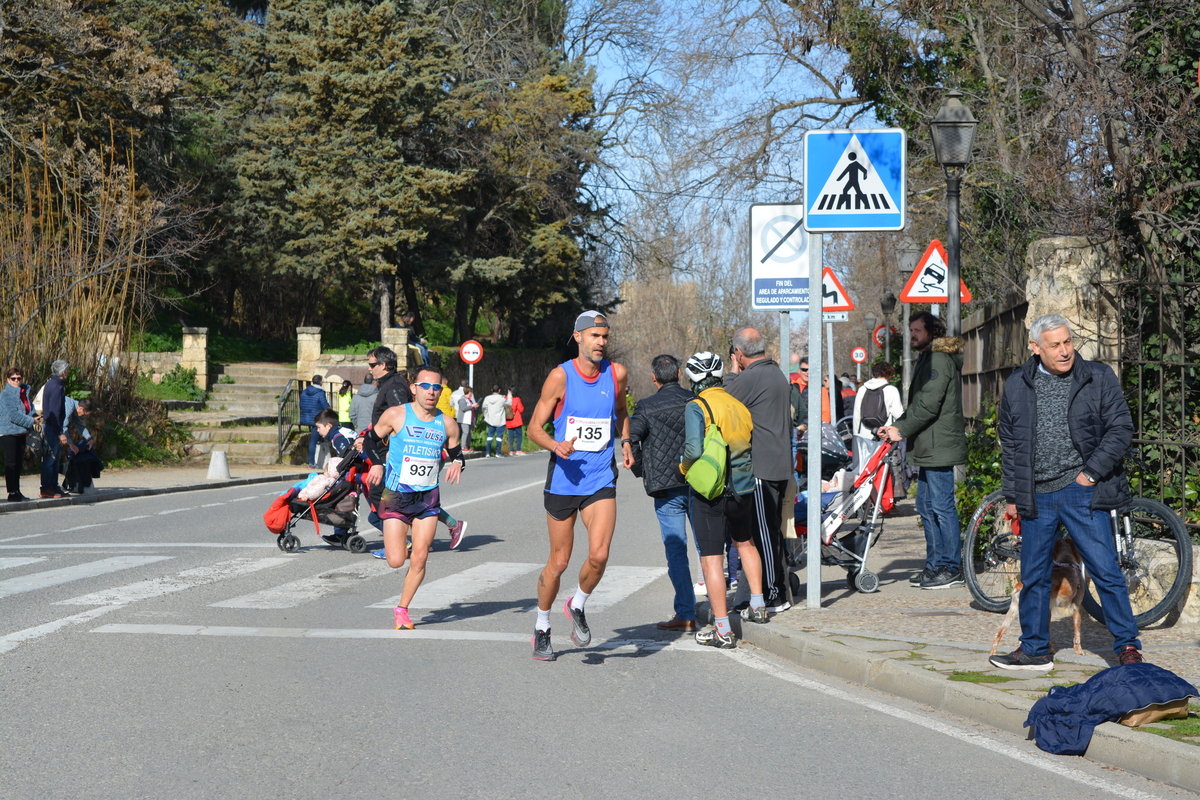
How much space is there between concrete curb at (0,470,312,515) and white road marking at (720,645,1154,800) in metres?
13.0

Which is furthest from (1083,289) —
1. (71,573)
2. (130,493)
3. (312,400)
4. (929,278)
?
(312,400)

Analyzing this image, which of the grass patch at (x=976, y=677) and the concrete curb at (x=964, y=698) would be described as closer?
the concrete curb at (x=964, y=698)

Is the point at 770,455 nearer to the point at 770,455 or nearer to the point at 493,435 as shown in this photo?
the point at 770,455

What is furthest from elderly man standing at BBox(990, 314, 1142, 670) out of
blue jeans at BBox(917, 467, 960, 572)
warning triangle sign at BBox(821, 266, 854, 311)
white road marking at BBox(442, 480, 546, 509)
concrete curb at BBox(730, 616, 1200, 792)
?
white road marking at BBox(442, 480, 546, 509)

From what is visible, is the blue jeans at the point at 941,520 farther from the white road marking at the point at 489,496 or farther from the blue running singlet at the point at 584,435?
the white road marking at the point at 489,496

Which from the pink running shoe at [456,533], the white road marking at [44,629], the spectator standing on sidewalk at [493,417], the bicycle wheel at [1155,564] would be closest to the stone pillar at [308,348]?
the spectator standing on sidewalk at [493,417]

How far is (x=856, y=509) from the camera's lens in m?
9.52

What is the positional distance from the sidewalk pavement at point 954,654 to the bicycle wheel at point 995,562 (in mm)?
147

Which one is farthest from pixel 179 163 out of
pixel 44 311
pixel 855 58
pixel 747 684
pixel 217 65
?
pixel 747 684

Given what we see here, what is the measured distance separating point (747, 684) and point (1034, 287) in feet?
15.0

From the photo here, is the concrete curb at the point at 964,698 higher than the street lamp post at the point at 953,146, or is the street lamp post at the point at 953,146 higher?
the street lamp post at the point at 953,146

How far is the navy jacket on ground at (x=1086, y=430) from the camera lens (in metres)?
6.46

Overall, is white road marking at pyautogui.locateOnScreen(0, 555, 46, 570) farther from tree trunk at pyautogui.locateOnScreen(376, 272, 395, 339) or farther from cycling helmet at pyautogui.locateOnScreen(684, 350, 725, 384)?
tree trunk at pyautogui.locateOnScreen(376, 272, 395, 339)

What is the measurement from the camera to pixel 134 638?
8.02 metres
